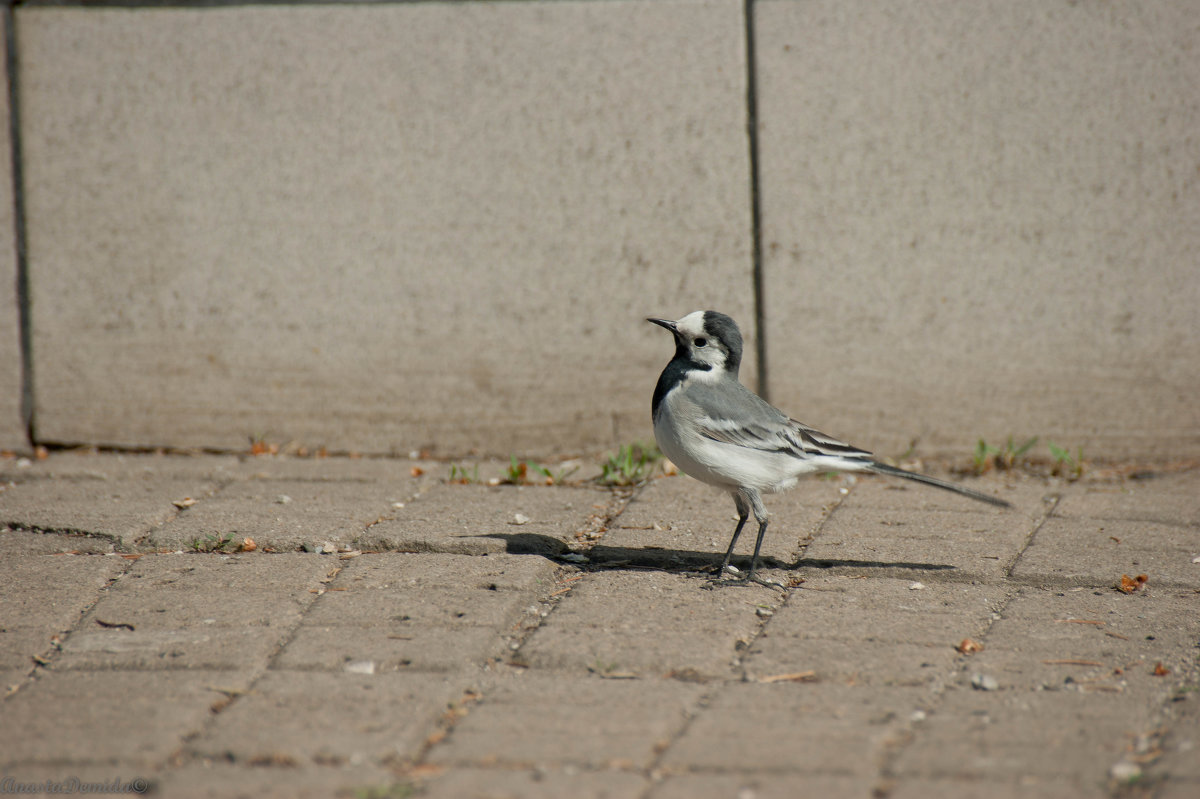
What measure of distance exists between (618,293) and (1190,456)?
118 inches

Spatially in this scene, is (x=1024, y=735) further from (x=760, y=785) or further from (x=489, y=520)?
(x=489, y=520)

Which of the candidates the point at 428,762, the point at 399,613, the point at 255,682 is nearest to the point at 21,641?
the point at 255,682

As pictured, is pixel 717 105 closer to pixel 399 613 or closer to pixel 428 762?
pixel 399 613

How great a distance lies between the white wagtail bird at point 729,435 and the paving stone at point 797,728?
0.99m

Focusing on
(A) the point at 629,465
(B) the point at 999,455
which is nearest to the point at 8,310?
(A) the point at 629,465

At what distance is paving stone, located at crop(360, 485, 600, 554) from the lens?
4477 millimetres

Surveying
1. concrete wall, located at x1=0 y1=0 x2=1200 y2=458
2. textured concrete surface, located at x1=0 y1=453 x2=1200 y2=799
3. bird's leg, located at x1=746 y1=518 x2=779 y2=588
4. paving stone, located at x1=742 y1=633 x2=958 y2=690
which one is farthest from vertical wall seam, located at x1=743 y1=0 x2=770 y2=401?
paving stone, located at x1=742 y1=633 x2=958 y2=690

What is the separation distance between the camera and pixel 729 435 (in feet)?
14.2

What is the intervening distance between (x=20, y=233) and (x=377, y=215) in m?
1.87

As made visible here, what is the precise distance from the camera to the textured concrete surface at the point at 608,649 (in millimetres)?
2795

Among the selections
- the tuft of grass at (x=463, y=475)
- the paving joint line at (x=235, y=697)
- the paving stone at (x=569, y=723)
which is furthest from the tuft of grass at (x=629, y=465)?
the paving stone at (x=569, y=723)

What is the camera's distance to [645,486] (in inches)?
212

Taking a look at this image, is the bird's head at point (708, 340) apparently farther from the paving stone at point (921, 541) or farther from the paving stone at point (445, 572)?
the paving stone at point (445, 572)

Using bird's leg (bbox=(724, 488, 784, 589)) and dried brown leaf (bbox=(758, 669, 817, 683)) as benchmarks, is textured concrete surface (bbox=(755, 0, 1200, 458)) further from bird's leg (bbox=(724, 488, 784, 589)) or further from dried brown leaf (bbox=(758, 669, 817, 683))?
dried brown leaf (bbox=(758, 669, 817, 683))
